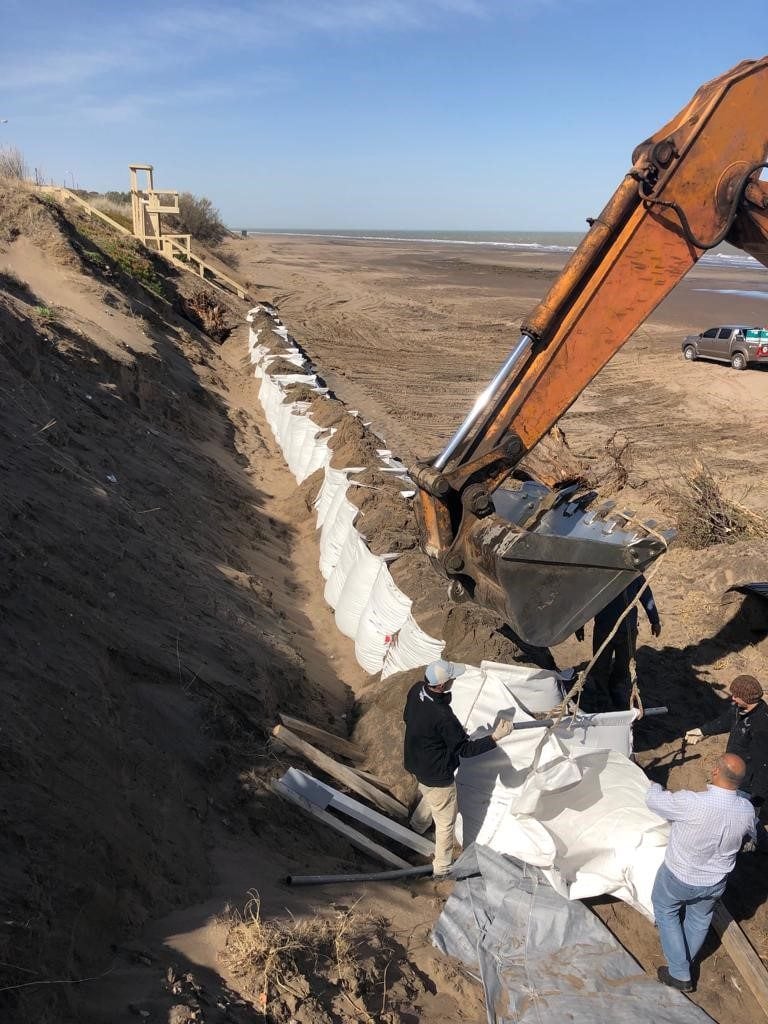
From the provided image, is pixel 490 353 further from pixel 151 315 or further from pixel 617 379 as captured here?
pixel 151 315

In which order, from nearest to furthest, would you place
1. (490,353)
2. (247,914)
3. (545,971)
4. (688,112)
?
(247,914) < (545,971) < (688,112) < (490,353)

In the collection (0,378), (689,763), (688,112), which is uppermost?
(688,112)

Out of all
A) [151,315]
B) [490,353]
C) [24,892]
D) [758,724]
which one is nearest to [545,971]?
[758,724]

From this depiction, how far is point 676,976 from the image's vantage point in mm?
4402

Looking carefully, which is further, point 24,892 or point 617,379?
point 617,379

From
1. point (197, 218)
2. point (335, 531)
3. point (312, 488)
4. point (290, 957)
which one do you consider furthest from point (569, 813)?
point (197, 218)

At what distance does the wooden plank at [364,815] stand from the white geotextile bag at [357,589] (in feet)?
10.1

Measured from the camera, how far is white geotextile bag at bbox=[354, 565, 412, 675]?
7641mm

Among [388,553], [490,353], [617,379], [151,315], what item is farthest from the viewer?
[490,353]

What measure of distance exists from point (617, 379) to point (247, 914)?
72.0ft

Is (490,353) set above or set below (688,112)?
below

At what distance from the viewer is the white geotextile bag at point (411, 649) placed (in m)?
6.93

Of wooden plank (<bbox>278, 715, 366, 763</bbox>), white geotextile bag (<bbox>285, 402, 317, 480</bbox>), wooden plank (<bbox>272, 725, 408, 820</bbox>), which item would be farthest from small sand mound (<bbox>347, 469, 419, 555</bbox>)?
wooden plank (<bbox>272, 725, 408, 820</bbox>)

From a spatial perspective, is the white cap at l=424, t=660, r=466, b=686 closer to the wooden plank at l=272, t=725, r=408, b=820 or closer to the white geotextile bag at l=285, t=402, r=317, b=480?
the wooden plank at l=272, t=725, r=408, b=820
